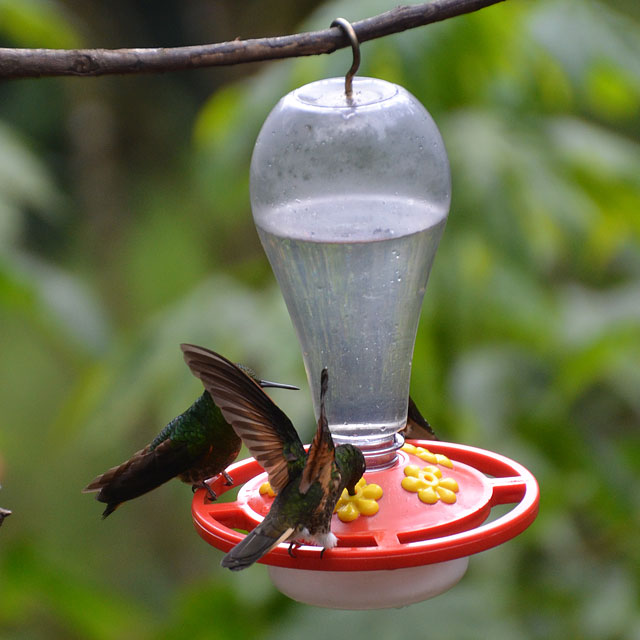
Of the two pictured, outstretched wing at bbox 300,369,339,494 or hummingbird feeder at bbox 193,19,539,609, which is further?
hummingbird feeder at bbox 193,19,539,609

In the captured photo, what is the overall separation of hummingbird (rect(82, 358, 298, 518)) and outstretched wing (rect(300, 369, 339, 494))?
198 millimetres

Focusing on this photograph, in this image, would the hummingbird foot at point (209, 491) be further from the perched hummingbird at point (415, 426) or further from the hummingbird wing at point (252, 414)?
the perched hummingbird at point (415, 426)

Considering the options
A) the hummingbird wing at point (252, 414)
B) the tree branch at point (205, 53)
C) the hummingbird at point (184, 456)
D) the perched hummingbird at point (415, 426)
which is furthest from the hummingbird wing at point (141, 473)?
the tree branch at point (205, 53)

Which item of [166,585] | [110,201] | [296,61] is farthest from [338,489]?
[166,585]

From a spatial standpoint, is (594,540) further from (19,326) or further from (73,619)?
(19,326)

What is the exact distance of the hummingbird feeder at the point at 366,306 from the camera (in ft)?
5.38

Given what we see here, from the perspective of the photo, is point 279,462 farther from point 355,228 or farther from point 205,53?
point 205,53

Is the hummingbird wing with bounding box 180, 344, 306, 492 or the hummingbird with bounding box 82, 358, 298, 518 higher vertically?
the hummingbird wing with bounding box 180, 344, 306, 492

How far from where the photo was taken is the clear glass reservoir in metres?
1.72

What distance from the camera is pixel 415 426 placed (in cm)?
198

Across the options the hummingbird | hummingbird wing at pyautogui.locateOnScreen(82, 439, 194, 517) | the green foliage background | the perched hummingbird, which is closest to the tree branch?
the hummingbird

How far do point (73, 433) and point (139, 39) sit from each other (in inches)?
142

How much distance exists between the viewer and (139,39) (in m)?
6.73

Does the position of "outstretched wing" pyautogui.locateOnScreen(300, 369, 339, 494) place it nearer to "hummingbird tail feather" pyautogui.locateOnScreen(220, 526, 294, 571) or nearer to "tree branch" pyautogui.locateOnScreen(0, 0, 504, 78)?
"hummingbird tail feather" pyautogui.locateOnScreen(220, 526, 294, 571)
